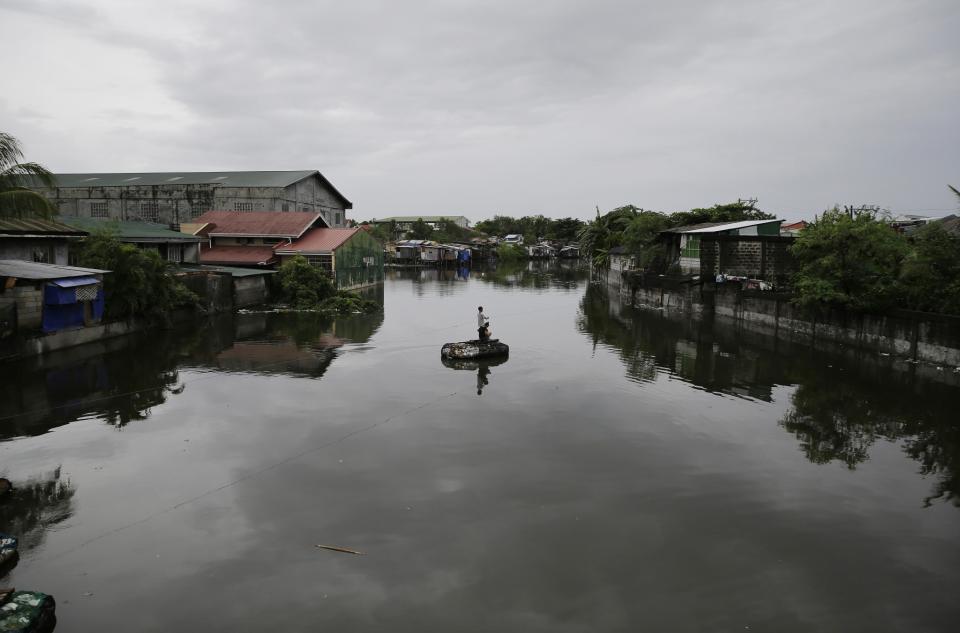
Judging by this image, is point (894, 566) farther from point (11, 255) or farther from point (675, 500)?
point (11, 255)

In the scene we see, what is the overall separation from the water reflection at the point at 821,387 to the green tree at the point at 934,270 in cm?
253

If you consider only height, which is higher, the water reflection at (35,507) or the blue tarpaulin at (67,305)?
the blue tarpaulin at (67,305)

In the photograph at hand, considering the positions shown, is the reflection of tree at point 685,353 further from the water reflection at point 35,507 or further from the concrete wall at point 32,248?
the concrete wall at point 32,248

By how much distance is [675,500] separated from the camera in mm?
10305

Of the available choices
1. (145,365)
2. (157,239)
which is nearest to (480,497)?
(145,365)

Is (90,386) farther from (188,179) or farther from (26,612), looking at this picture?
(188,179)

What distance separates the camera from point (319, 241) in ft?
145

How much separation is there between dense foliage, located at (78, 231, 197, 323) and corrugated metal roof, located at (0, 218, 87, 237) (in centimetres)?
87

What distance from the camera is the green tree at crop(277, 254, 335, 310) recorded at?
3638 cm

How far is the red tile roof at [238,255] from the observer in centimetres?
4147

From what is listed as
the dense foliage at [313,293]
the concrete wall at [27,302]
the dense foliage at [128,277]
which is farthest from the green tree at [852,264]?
the concrete wall at [27,302]

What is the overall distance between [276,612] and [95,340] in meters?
20.1

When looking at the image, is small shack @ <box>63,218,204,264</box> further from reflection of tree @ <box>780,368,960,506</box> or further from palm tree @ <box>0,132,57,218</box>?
reflection of tree @ <box>780,368,960,506</box>

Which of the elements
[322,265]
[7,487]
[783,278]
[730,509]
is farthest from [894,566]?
[322,265]
